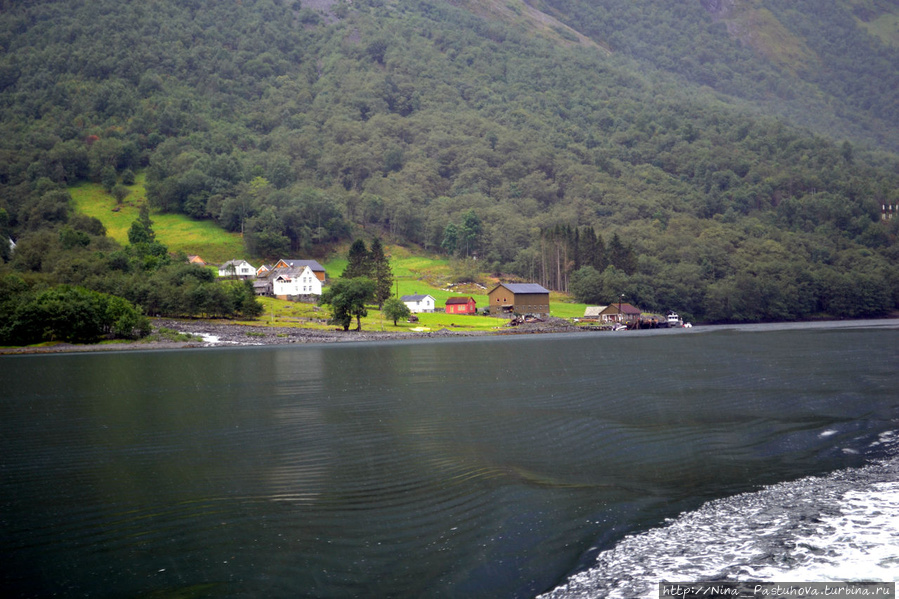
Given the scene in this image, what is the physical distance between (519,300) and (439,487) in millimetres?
105029

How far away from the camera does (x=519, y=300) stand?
121125 mm

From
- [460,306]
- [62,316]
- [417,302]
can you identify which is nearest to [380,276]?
[417,302]

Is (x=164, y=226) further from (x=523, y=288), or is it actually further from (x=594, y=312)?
(x=594, y=312)

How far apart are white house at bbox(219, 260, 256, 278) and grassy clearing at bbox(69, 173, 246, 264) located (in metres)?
11.4

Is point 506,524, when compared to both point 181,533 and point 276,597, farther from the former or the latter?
point 181,533

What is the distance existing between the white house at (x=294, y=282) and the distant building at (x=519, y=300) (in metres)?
32.1

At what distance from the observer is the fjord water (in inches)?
463

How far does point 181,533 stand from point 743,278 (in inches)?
5538

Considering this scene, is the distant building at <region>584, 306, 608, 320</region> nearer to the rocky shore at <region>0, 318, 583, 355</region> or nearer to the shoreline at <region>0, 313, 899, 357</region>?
the shoreline at <region>0, 313, 899, 357</region>

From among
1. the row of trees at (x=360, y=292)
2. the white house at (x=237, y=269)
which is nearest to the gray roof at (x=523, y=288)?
the row of trees at (x=360, y=292)

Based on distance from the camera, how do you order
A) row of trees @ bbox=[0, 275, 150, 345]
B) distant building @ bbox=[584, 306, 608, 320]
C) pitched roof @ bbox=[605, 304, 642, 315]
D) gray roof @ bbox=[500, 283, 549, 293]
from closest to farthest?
row of trees @ bbox=[0, 275, 150, 345] → distant building @ bbox=[584, 306, 608, 320] → gray roof @ bbox=[500, 283, 549, 293] → pitched roof @ bbox=[605, 304, 642, 315]

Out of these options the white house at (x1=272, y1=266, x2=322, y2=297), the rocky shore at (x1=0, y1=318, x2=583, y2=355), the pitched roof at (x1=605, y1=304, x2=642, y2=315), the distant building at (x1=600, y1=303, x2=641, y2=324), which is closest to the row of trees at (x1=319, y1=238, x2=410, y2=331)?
the rocky shore at (x1=0, y1=318, x2=583, y2=355)

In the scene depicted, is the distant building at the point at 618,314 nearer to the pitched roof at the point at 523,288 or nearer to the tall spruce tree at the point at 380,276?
the pitched roof at the point at 523,288

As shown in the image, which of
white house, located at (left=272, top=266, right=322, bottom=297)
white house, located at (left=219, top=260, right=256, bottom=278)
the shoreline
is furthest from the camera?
white house, located at (left=219, top=260, right=256, bottom=278)
